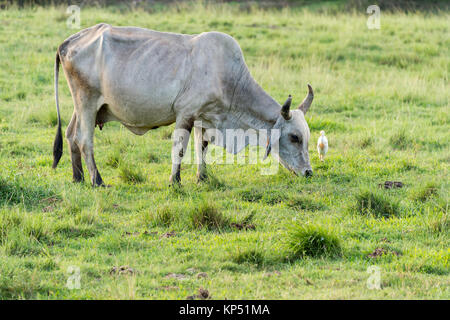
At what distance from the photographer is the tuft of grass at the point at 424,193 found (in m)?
7.30

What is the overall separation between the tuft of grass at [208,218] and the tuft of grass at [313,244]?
871mm

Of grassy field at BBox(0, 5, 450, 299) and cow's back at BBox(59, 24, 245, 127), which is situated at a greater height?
cow's back at BBox(59, 24, 245, 127)

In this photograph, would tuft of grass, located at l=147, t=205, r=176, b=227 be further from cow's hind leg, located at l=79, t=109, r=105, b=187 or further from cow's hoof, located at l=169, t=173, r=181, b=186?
cow's hind leg, located at l=79, t=109, r=105, b=187

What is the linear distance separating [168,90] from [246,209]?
1795mm

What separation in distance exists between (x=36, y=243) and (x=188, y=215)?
1.49m

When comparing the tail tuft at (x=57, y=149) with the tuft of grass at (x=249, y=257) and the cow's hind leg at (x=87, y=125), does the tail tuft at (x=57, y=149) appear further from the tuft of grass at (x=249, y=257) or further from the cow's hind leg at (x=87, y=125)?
the tuft of grass at (x=249, y=257)

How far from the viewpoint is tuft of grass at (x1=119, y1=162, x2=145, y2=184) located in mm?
8039

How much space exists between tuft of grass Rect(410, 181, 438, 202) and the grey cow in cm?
128

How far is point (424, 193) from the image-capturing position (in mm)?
7324

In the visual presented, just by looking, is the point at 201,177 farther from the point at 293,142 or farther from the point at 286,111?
the point at 286,111

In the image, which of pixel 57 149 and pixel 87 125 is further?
pixel 57 149

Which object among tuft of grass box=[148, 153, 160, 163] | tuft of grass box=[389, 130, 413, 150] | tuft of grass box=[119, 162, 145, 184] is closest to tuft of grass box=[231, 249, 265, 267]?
tuft of grass box=[119, 162, 145, 184]

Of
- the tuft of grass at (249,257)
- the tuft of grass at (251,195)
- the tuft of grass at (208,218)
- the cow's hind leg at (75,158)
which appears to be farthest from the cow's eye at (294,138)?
the cow's hind leg at (75,158)

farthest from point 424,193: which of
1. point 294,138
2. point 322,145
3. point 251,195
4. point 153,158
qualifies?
point 153,158
